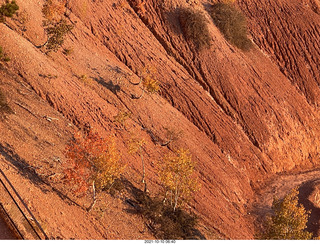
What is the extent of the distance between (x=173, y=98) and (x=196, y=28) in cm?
768

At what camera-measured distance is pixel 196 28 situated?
113 feet

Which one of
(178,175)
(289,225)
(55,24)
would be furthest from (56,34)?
(289,225)

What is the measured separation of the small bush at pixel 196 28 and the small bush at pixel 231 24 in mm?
2733

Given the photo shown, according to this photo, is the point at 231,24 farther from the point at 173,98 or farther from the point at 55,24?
the point at 55,24

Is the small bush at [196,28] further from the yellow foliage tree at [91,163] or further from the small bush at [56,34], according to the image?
the yellow foliage tree at [91,163]

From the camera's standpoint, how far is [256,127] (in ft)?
110

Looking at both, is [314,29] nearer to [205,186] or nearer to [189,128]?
[189,128]

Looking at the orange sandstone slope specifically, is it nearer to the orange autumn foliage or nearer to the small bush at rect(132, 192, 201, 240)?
the small bush at rect(132, 192, 201, 240)

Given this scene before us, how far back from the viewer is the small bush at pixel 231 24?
3684cm

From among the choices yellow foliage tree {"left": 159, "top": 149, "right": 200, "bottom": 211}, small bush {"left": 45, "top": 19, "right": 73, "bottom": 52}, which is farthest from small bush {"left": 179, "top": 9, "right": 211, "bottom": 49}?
yellow foliage tree {"left": 159, "top": 149, "right": 200, "bottom": 211}

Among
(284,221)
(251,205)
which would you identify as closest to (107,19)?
(251,205)

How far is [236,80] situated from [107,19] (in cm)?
1297

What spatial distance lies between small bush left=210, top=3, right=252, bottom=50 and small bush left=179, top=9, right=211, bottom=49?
273 cm

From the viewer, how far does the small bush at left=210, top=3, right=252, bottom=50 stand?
121 ft
